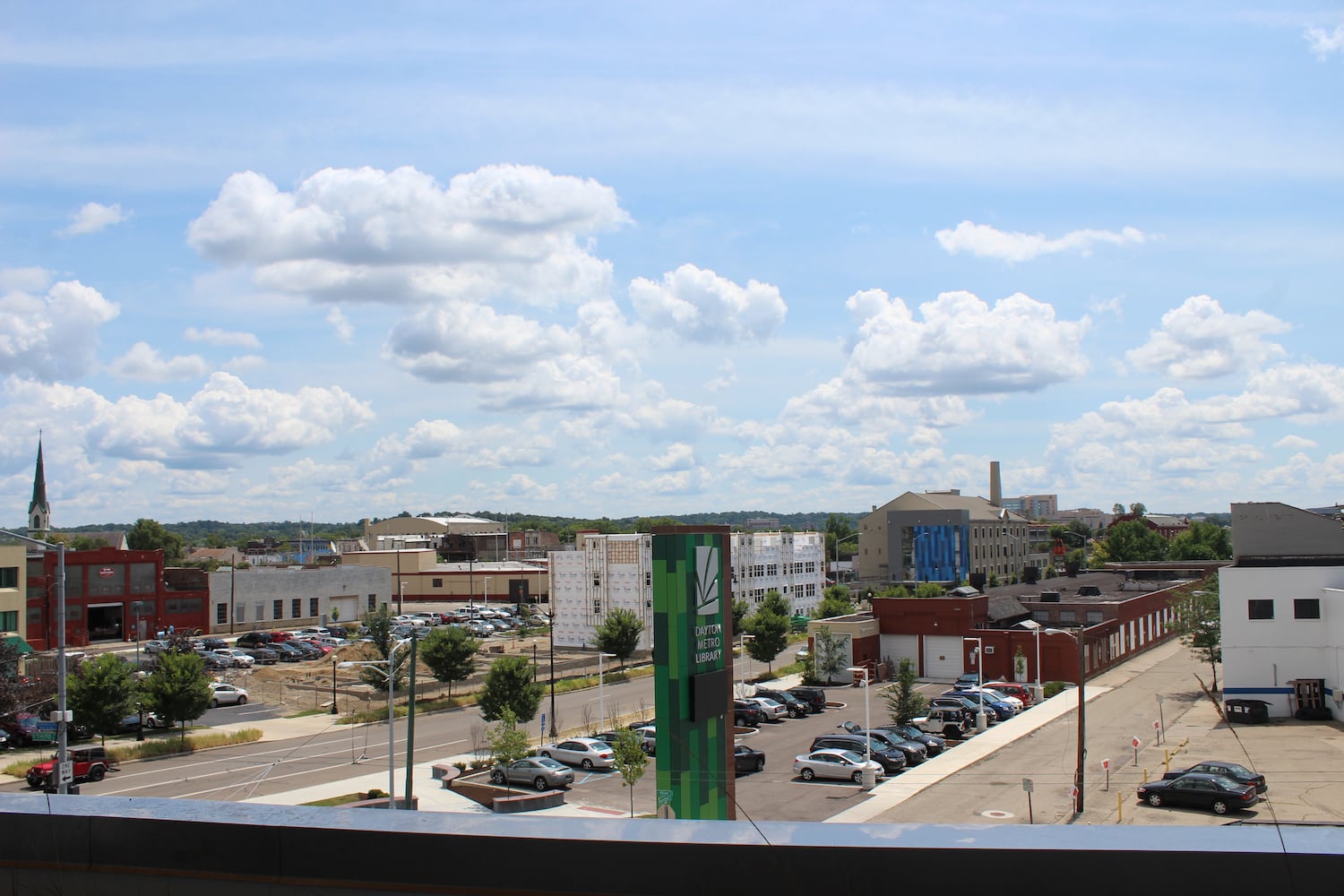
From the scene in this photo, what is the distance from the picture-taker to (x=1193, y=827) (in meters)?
3.82

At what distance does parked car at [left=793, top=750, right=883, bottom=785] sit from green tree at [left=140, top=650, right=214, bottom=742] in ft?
82.2

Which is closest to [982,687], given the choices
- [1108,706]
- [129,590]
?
[1108,706]

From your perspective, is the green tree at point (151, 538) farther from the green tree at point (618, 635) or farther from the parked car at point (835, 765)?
the parked car at point (835, 765)

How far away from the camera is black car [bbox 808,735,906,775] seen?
34750 millimetres

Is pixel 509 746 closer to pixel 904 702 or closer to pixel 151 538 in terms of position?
pixel 904 702

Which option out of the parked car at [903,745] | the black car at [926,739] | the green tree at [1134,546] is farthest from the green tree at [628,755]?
A: the green tree at [1134,546]

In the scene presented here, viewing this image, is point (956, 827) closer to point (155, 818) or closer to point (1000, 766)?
point (155, 818)

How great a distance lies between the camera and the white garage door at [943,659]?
58969mm

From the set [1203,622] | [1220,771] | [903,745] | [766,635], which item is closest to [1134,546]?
[1203,622]

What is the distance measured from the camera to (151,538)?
167 metres

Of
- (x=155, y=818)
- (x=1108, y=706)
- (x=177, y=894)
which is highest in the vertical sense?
(x=155, y=818)

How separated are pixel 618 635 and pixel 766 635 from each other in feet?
30.1

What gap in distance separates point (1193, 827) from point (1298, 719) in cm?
4302

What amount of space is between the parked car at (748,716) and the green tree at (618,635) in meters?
18.1
